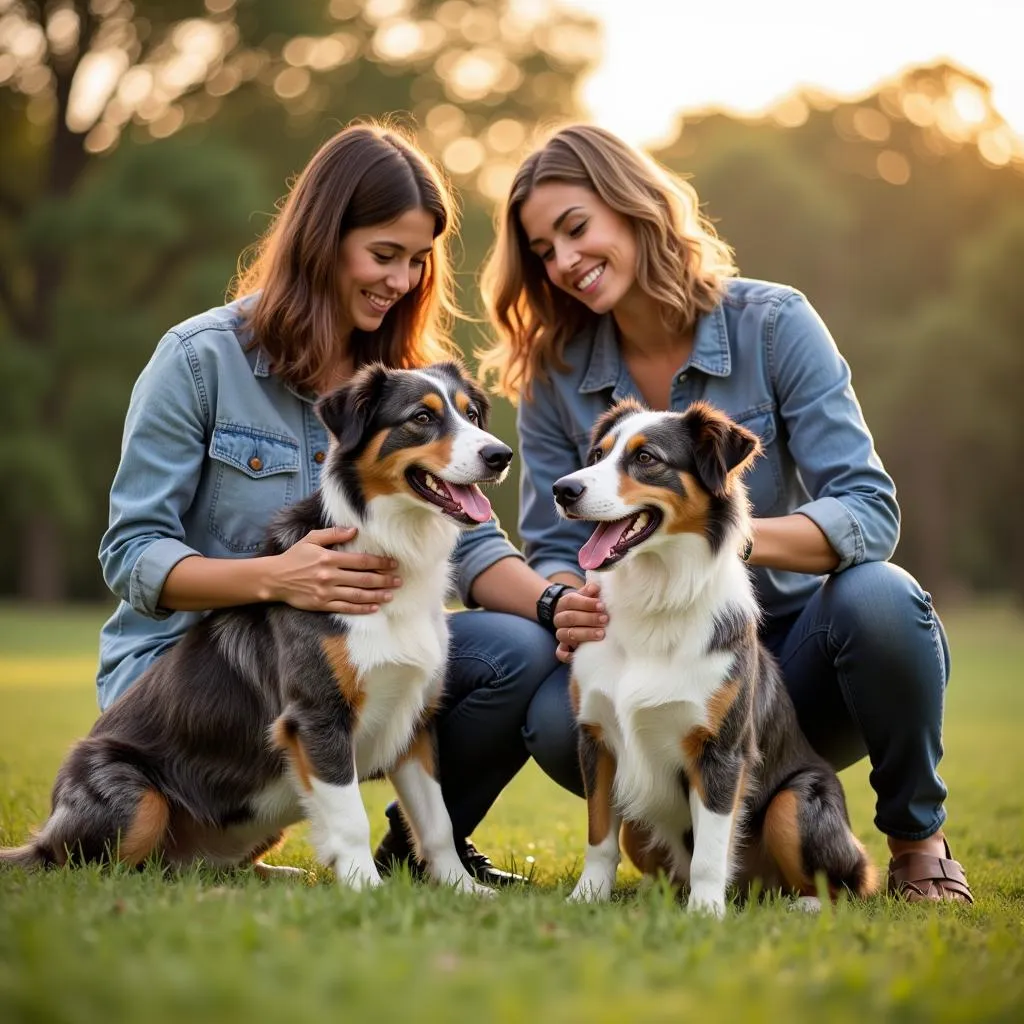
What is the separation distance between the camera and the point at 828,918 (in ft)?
9.73

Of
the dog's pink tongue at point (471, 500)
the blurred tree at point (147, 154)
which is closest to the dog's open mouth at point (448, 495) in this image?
the dog's pink tongue at point (471, 500)

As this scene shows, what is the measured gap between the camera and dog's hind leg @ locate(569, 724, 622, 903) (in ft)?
12.0

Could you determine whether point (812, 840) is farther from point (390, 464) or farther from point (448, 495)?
point (390, 464)

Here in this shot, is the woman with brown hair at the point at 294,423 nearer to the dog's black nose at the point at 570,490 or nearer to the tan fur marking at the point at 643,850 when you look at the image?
the tan fur marking at the point at 643,850

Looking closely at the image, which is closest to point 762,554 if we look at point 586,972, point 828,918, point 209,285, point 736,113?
point 828,918

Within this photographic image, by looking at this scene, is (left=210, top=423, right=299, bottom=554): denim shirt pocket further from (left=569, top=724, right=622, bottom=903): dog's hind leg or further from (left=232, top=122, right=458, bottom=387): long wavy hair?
(left=569, top=724, right=622, bottom=903): dog's hind leg

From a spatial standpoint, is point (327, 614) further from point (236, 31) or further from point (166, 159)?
point (236, 31)

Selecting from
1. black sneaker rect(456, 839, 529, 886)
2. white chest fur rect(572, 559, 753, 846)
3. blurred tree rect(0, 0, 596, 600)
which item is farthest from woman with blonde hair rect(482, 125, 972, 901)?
blurred tree rect(0, 0, 596, 600)

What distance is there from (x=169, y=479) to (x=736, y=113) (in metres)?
36.4

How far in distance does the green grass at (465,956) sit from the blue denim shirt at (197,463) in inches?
38.2

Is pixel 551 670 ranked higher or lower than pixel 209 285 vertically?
lower

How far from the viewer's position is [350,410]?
3701 mm

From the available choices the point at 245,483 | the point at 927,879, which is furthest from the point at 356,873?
the point at 927,879

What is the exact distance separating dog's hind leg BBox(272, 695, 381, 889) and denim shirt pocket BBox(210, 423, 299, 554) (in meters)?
0.82
